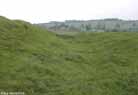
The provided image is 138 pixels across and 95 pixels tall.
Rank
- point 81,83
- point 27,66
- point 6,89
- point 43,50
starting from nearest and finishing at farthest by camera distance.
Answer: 1. point 6,89
2. point 81,83
3. point 27,66
4. point 43,50

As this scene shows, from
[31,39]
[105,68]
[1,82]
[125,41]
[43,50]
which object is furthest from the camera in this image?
[125,41]

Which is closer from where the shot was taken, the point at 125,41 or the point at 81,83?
the point at 81,83

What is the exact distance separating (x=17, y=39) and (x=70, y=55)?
5.08m

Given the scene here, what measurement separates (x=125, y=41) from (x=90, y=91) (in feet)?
47.6

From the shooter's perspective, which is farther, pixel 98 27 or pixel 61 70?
pixel 98 27

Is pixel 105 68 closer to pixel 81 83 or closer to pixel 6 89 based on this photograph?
pixel 81 83

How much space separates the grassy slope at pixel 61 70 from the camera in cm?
1183

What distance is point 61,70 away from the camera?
49.6 feet

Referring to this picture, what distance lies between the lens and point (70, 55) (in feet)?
64.0

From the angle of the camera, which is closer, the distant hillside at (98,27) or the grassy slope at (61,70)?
the grassy slope at (61,70)

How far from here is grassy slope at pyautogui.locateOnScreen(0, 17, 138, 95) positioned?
11828 millimetres

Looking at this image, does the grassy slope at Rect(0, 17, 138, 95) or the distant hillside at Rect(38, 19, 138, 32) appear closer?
the grassy slope at Rect(0, 17, 138, 95)

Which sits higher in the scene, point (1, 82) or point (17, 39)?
point (17, 39)

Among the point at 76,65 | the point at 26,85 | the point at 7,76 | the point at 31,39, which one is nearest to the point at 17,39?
the point at 31,39
